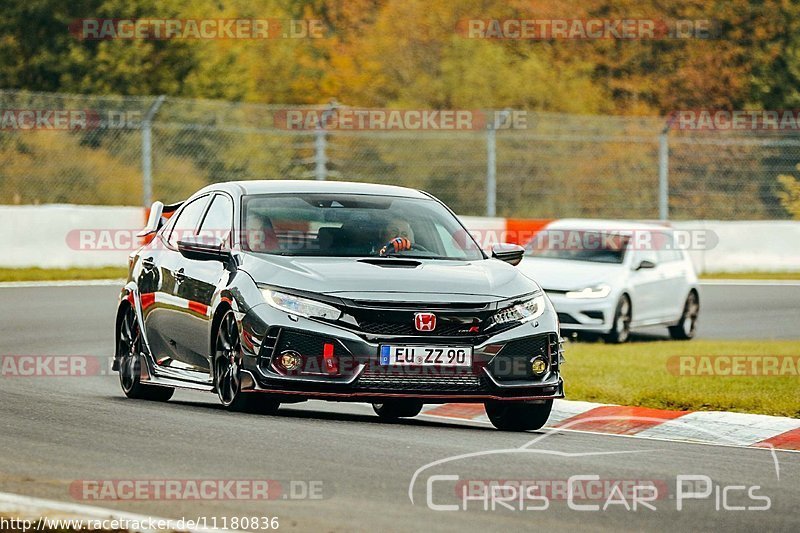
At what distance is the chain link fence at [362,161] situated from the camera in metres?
28.3

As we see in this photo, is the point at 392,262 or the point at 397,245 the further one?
the point at 397,245

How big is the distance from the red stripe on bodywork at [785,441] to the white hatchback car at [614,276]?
8.47 m

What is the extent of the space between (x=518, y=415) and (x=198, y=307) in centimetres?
219

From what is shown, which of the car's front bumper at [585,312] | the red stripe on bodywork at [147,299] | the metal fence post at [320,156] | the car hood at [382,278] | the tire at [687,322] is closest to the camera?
the car hood at [382,278]

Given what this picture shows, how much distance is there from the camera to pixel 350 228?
36.3ft

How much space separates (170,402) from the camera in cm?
1216

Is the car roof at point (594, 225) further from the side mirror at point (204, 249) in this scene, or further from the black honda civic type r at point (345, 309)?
the side mirror at point (204, 249)

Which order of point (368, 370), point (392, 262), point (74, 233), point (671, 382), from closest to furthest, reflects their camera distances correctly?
point (368, 370), point (392, 262), point (671, 382), point (74, 233)

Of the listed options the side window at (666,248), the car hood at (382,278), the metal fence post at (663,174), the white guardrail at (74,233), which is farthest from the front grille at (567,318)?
the metal fence post at (663,174)

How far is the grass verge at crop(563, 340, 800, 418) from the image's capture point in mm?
12539

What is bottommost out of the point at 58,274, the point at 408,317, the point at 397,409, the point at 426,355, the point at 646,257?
the point at 58,274

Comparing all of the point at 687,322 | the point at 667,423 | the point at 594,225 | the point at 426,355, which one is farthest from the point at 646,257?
the point at 426,355

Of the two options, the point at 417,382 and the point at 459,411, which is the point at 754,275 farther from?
the point at 417,382

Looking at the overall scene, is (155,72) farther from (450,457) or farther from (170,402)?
(450,457)
